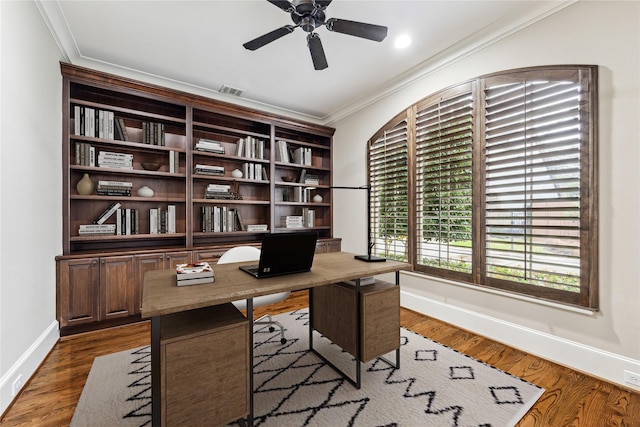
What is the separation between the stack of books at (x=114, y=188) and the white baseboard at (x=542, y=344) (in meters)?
3.42

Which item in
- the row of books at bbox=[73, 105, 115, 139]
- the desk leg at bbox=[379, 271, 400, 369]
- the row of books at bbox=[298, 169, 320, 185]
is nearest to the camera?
the desk leg at bbox=[379, 271, 400, 369]

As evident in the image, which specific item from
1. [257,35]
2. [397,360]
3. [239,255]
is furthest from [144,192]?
[397,360]

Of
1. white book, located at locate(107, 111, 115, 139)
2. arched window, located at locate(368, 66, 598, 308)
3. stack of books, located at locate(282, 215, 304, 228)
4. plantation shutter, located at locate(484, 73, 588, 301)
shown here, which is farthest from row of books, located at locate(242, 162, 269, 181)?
plantation shutter, located at locate(484, 73, 588, 301)

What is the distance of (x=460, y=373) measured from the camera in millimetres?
1912

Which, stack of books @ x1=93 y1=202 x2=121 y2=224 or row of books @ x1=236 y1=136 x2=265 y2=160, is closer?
stack of books @ x1=93 y1=202 x2=121 y2=224

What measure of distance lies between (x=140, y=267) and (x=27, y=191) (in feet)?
3.75

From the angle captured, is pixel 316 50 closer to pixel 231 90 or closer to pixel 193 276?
pixel 193 276

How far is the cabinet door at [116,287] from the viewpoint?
2.60m

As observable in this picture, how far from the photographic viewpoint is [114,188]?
2908mm

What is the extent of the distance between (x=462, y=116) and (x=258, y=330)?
2.81 m

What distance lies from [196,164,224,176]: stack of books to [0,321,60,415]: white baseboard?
194 centimetres

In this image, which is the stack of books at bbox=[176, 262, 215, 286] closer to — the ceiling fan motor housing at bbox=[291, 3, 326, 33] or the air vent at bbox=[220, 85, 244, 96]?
the ceiling fan motor housing at bbox=[291, 3, 326, 33]

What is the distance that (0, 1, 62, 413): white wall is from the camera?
1600 mm

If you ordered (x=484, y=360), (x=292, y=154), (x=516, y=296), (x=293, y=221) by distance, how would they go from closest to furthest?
(x=484, y=360), (x=516, y=296), (x=293, y=221), (x=292, y=154)
